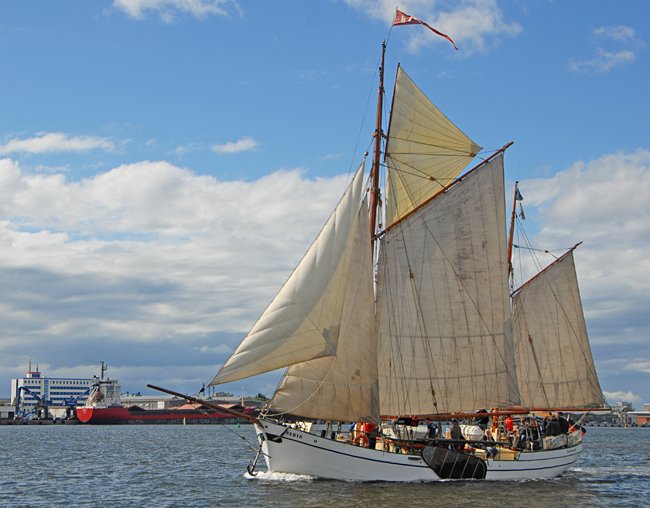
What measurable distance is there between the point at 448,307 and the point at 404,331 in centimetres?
348

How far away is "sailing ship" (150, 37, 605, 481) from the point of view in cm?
4344

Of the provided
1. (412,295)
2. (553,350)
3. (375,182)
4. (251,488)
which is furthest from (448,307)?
(553,350)

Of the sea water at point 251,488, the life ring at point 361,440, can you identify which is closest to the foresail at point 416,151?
the life ring at point 361,440

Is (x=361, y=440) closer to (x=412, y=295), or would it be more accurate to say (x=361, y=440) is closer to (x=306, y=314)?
(x=306, y=314)

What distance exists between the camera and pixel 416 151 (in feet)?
174

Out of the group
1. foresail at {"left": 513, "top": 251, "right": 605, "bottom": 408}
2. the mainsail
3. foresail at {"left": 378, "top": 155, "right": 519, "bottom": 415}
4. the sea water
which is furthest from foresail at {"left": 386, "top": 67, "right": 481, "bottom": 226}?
foresail at {"left": 513, "top": 251, "right": 605, "bottom": 408}

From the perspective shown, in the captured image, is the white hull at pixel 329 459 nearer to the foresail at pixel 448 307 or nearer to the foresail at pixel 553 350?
the foresail at pixel 448 307

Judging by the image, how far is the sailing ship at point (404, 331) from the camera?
143 feet

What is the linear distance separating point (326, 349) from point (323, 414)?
3673 millimetres

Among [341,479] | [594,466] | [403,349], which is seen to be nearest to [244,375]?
[341,479]

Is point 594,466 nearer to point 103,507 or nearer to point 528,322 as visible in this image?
point 528,322

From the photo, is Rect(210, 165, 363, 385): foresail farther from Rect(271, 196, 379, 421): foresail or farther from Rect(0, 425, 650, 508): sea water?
Rect(0, 425, 650, 508): sea water

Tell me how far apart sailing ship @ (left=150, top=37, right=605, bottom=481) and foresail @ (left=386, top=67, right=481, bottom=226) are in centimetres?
7

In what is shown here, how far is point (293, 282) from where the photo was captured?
4275cm
